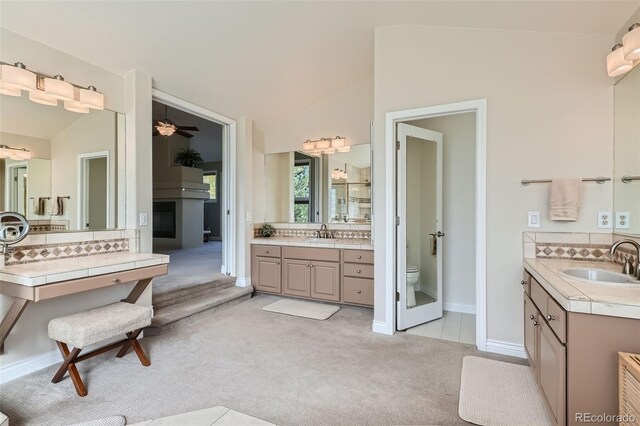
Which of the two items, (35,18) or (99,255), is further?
(99,255)

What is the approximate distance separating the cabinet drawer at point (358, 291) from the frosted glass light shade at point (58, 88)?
3209mm

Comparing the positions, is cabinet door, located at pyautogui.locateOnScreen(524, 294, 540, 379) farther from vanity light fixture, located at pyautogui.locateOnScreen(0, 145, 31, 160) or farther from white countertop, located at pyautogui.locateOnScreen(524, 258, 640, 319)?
vanity light fixture, located at pyautogui.locateOnScreen(0, 145, 31, 160)

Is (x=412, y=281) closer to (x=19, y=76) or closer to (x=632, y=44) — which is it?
(x=632, y=44)

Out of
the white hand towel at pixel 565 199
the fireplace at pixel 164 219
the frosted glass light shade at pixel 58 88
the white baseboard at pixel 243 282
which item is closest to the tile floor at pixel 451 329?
the white hand towel at pixel 565 199

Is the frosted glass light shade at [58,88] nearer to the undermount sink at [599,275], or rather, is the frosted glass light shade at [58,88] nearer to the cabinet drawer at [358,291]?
the cabinet drawer at [358,291]

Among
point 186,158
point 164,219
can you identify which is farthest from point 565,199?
point 164,219

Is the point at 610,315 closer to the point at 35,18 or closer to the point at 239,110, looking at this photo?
the point at 35,18

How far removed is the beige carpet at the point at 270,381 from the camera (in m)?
1.89

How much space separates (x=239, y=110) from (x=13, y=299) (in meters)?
3.05

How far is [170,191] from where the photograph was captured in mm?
8133

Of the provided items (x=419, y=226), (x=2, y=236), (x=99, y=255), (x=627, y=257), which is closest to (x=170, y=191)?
(x=99, y=255)

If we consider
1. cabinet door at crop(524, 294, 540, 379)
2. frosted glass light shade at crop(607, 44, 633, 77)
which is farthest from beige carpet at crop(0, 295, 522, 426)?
frosted glass light shade at crop(607, 44, 633, 77)

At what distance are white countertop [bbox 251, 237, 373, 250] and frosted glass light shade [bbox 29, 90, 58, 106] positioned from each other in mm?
2625

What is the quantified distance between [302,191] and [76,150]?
108 inches
